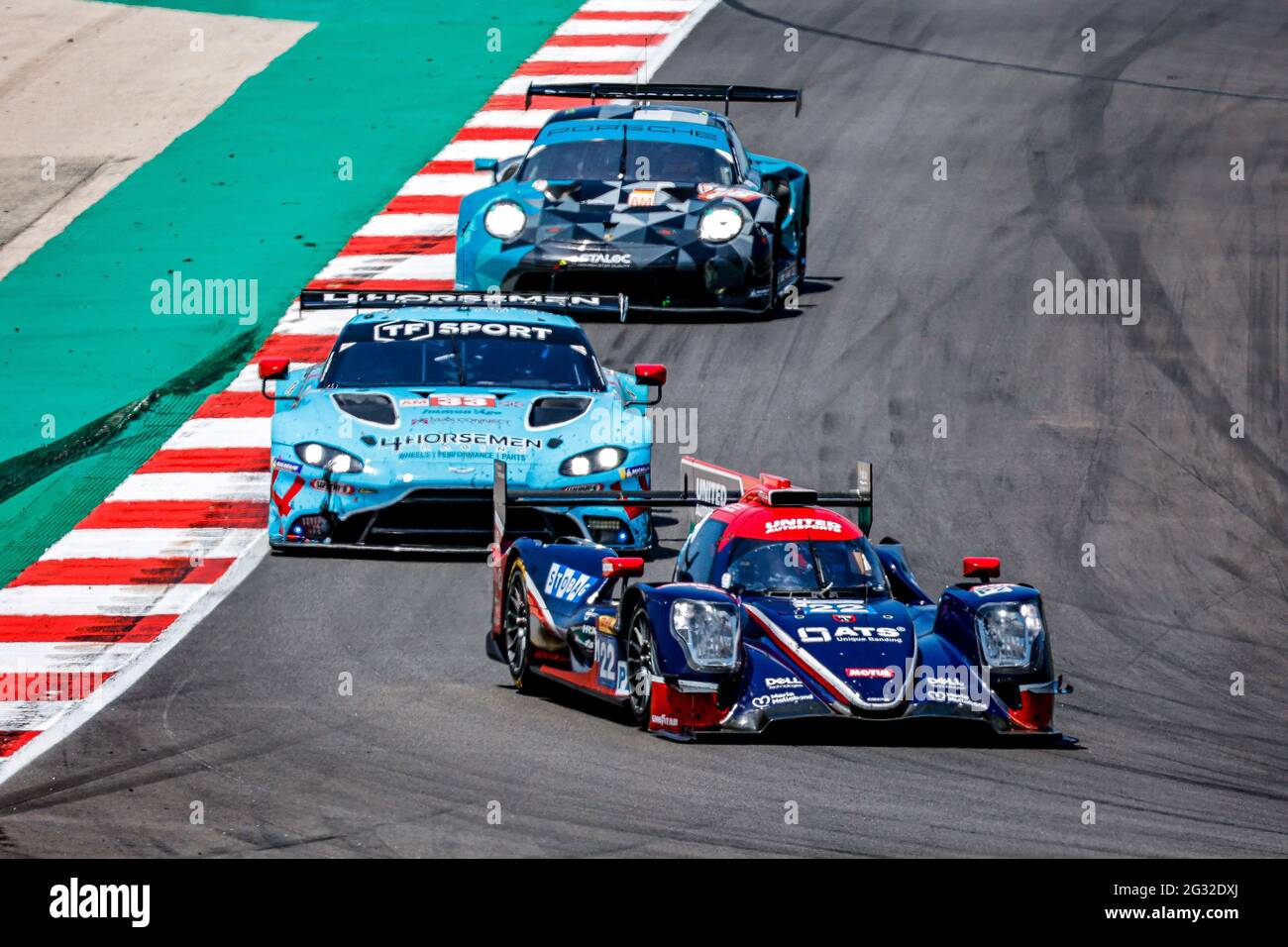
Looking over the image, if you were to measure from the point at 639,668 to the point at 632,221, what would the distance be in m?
7.44

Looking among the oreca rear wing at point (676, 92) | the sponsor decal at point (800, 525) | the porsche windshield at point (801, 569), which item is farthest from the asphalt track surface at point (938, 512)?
the oreca rear wing at point (676, 92)

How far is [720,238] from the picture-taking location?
1692cm

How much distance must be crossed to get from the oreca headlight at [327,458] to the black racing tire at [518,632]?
5.98 ft

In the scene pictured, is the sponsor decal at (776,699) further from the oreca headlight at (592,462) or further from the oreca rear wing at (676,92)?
the oreca rear wing at (676,92)

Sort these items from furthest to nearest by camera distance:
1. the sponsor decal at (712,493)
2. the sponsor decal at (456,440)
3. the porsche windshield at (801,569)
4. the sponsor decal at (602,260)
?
the sponsor decal at (602,260), the sponsor decal at (456,440), the sponsor decal at (712,493), the porsche windshield at (801,569)

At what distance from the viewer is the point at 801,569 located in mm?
10508

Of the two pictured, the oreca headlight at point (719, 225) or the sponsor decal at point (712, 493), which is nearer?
the sponsor decal at point (712, 493)

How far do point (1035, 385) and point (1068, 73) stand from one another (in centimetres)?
863

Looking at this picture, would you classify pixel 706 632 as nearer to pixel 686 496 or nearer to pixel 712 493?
pixel 712 493

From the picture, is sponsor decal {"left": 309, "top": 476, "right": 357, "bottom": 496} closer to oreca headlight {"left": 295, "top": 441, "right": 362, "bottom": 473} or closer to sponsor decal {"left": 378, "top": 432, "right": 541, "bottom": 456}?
oreca headlight {"left": 295, "top": 441, "right": 362, "bottom": 473}

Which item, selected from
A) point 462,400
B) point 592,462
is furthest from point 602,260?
point 592,462

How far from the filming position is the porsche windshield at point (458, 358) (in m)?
13.7

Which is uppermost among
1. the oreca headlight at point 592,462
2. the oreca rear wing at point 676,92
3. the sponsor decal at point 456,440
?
the oreca rear wing at point 676,92
